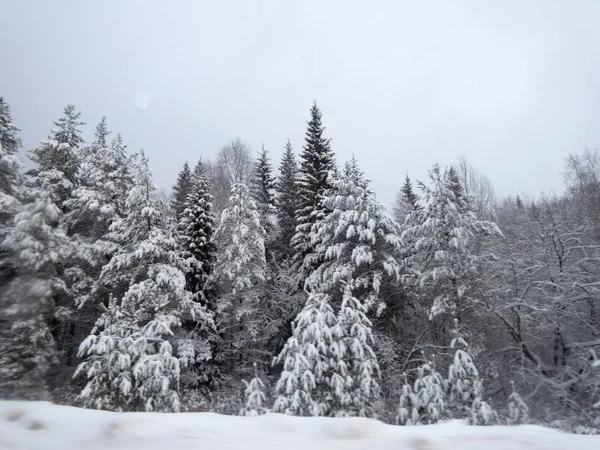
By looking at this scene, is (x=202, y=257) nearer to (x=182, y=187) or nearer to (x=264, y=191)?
(x=264, y=191)

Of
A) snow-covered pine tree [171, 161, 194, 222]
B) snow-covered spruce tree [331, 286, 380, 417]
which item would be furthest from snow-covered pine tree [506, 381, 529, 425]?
snow-covered pine tree [171, 161, 194, 222]

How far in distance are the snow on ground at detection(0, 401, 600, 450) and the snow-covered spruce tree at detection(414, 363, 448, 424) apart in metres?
6.31

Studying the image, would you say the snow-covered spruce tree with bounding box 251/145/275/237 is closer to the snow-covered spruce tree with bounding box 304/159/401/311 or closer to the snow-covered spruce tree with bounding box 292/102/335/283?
the snow-covered spruce tree with bounding box 292/102/335/283

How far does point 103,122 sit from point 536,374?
25555 millimetres

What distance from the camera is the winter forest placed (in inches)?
289

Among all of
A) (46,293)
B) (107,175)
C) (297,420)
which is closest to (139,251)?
(107,175)

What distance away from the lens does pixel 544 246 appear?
43.0 feet

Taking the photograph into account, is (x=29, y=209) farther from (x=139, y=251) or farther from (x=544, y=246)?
(x=544, y=246)

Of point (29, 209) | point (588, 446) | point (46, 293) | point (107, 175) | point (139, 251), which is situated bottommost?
point (588, 446)

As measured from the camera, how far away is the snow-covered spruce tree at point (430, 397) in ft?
29.5

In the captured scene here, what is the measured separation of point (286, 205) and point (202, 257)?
665cm

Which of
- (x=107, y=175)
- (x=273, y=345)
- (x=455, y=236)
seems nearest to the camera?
(x=455, y=236)

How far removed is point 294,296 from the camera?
66.2 ft

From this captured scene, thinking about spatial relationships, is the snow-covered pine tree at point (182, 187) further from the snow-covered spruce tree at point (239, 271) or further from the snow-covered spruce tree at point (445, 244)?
the snow-covered spruce tree at point (445, 244)
